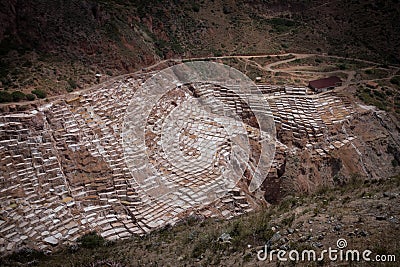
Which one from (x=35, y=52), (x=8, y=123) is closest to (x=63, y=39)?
(x=35, y=52)

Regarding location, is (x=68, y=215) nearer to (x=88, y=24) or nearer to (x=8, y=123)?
(x=8, y=123)

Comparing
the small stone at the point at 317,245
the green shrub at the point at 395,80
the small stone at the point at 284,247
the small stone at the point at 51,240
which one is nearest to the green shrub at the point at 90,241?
the small stone at the point at 51,240

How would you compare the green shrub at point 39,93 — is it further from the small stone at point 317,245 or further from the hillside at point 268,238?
the small stone at point 317,245

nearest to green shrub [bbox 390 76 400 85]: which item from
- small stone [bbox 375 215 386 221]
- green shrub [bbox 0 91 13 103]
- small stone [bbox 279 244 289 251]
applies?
small stone [bbox 375 215 386 221]

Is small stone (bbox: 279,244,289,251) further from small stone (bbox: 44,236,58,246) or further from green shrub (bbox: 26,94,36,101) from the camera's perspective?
green shrub (bbox: 26,94,36,101)

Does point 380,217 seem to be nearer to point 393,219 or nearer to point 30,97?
point 393,219

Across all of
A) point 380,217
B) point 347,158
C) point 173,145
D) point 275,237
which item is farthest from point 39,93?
point 347,158
